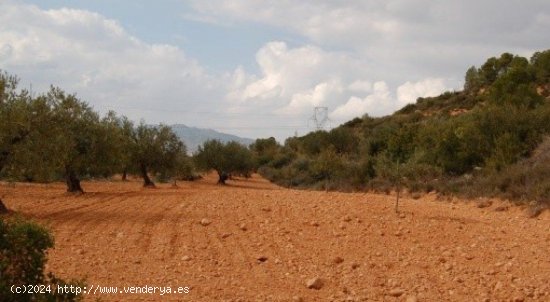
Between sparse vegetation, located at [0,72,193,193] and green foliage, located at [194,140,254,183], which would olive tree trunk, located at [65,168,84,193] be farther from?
green foliage, located at [194,140,254,183]

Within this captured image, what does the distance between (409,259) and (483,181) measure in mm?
11619

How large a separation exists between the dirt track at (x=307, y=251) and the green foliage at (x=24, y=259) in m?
2.00

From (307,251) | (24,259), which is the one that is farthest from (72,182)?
(24,259)

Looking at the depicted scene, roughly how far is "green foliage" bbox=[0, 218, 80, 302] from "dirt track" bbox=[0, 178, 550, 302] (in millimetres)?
2002

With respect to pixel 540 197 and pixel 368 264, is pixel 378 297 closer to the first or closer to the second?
pixel 368 264

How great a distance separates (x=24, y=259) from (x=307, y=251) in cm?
611

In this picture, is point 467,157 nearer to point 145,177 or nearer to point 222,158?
point 145,177

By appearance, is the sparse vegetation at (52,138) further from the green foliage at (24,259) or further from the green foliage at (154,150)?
the green foliage at (24,259)

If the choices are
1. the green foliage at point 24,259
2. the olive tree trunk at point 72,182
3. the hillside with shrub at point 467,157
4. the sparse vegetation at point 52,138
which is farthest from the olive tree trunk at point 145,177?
the green foliage at point 24,259

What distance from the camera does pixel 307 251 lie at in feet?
33.4

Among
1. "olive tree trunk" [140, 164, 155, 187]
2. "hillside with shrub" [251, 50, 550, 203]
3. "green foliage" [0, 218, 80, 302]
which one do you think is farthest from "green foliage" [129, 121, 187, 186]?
"green foliage" [0, 218, 80, 302]

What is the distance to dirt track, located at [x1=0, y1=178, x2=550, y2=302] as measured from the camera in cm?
769

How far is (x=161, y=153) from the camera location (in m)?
32.1

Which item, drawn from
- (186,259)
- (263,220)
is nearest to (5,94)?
(263,220)
